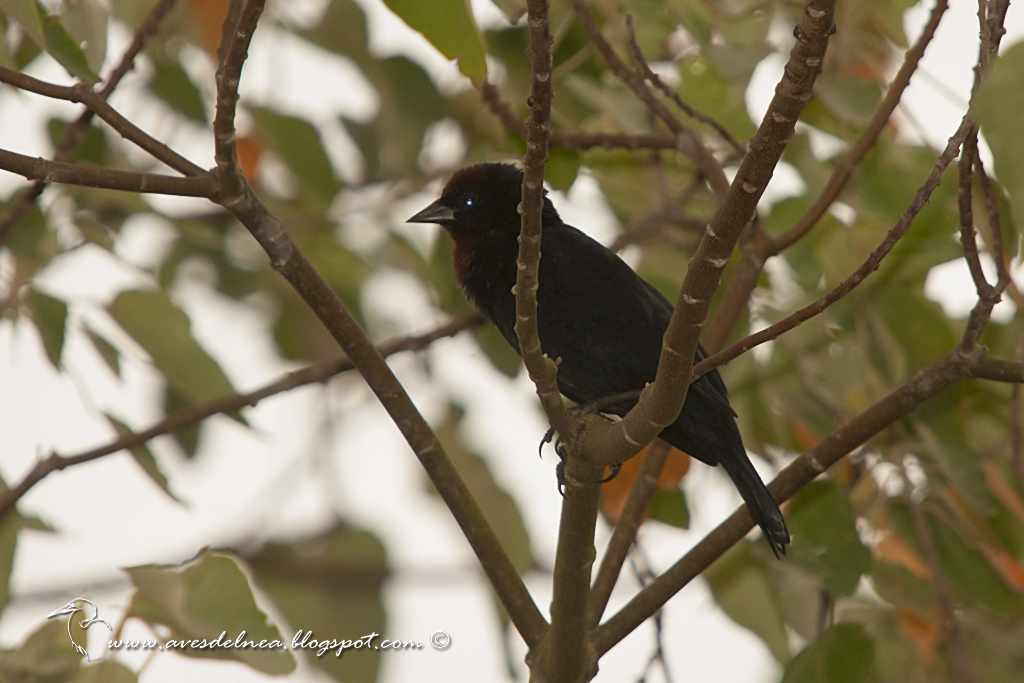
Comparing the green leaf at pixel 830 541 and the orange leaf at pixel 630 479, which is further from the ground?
the orange leaf at pixel 630 479

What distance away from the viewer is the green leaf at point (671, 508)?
2760 mm

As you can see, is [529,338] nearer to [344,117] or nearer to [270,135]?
[270,135]

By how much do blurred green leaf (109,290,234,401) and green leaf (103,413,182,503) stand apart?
0.19 metres

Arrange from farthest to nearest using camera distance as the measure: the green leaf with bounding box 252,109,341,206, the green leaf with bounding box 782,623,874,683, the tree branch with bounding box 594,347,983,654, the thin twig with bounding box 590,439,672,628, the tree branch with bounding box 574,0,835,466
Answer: the green leaf with bounding box 252,109,341,206 < the green leaf with bounding box 782,623,874,683 < the thin twig with bounding box 590,439,672,628 < the tree branch with bounding box 594,347,983,654 < the tree branch with bounding box 574,0,835,466

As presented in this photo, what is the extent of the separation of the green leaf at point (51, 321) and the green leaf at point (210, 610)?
71 cm

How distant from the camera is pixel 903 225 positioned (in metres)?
1.63

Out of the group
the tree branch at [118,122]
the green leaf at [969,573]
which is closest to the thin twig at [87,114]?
the tree branch at [118,122]

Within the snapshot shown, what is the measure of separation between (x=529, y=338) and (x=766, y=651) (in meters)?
1.56

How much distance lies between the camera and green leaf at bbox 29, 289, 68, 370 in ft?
7.88

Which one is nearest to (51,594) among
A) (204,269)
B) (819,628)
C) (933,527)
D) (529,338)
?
(204,269)

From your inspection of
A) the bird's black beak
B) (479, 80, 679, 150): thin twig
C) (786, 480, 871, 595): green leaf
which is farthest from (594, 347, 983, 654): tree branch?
the bird's black beak

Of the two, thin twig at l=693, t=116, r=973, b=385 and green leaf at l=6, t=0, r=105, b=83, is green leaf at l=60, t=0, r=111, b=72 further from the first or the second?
thin twig at l=693, t=116, r=973, b=385

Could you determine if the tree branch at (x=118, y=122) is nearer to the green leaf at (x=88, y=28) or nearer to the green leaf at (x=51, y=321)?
the green leaf at (x=88, y=28)

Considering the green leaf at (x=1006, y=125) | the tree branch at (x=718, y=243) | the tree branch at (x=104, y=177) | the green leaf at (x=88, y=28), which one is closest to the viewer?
the tree branch at (x=718, y=243)
